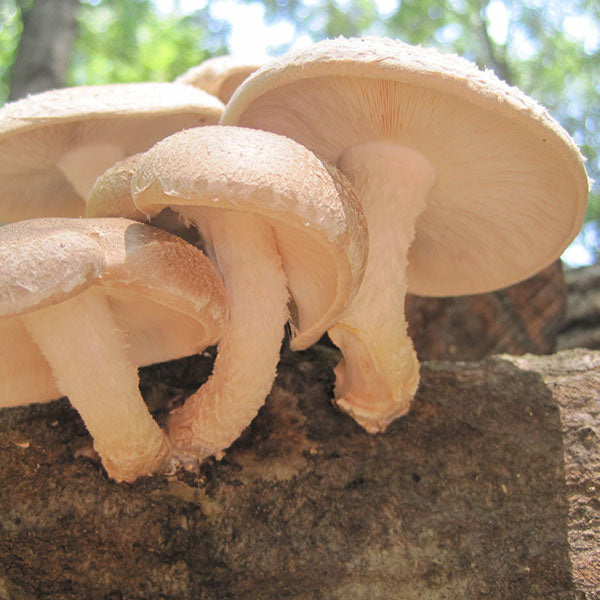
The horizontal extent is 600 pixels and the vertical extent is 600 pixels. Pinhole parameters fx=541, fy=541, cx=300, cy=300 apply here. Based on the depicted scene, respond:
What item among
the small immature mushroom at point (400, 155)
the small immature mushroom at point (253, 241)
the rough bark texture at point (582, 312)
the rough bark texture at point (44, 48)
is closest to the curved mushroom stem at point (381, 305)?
the small immature mushroom at point (400, 155)

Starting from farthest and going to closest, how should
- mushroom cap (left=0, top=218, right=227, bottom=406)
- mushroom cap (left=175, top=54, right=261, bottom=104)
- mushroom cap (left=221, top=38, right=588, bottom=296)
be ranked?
mushroom cap (left=175, top=54, right=261, bottom=104) → mushroom cap (left=221, top=38, right=588, bottom=296) → mushroom cap (left=0, top=218, right=227, bottom=406)

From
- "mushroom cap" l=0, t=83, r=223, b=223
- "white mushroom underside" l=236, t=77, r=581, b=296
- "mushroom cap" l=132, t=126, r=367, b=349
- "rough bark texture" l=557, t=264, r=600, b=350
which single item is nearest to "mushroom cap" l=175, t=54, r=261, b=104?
"mushroom cap" l=0, t=83, r=223, b=223

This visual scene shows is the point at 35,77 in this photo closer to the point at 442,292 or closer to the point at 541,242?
the point at 442,292

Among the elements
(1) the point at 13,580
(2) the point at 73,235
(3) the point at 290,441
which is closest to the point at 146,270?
(2) the point at 73,235

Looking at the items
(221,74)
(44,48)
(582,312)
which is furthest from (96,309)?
(44,48)

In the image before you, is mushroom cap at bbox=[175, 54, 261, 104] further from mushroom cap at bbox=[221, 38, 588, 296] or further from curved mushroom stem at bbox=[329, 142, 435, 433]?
curved mushroom stem at bbox=[329, 142, 435, 433]

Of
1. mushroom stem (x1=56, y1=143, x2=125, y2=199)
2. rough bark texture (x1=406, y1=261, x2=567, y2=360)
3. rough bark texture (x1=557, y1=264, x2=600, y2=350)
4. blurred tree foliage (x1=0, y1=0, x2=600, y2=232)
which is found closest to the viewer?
mushroom stem (x1=56, y1=143, x2=125, y2=199)
